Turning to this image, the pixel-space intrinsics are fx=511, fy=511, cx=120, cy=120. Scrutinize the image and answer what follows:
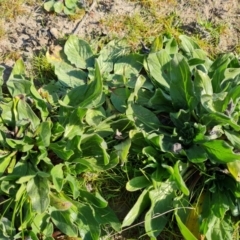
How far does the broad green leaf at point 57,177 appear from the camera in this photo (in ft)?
9.55

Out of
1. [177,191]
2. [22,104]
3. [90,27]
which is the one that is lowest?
[177,191]

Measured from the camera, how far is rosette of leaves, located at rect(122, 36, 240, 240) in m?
3.01

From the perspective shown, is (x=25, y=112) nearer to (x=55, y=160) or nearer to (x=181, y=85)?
(x=55, y=160)

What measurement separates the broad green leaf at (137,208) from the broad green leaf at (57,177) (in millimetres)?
444

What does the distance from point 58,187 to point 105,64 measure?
3.15 feet

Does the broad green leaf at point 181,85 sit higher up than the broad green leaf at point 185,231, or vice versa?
the broad green leaf at point 181,85

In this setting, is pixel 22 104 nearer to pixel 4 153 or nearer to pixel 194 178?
pixel 4 153

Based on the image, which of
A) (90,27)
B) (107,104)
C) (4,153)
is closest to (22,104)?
(4,153)

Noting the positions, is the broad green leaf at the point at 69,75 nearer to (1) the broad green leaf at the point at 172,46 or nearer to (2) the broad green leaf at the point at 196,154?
(1) the broad green leaf at the point at 172,46

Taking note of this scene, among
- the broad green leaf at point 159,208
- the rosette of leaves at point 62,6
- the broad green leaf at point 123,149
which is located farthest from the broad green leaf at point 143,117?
the rosette of leaves at point 62,6

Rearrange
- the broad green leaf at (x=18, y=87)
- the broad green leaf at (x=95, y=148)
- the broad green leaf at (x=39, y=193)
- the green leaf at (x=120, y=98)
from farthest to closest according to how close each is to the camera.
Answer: the green leaf at (x=120, y=98), the broad green leaf at (x=18, y=87), the broad green leaf at (x=95, y=148), the broad green leaf at (x=39, y=193)

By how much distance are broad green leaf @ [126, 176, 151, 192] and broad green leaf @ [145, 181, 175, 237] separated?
6 centimetres

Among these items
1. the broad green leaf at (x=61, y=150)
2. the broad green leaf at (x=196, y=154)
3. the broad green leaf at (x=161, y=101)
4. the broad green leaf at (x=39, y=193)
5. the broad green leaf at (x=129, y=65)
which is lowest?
the broad green leaf at (x=39, y=193)

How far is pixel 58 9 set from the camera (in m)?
3.66
